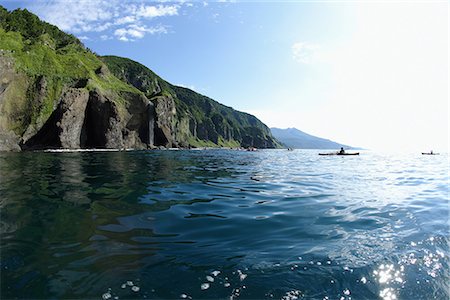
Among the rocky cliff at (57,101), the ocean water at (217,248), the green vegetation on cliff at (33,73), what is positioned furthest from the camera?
the green vegetation on cliff at (33,73)

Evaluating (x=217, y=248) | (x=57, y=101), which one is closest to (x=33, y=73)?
(x=57, y=101)

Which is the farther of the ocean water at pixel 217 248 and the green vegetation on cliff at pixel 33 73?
the green vegetation on cliff at pixel 33 73

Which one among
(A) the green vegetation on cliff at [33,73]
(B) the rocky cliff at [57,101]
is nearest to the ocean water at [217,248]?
(B) the rocky cliff at [57,101]

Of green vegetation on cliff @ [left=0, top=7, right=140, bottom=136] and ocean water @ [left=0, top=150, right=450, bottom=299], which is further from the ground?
green vegetation on cliff @ [left=0, top=7, right=140, bottom=136]

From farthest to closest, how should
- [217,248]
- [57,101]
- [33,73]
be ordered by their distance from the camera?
[57,101] < [33,73] < [217,248]

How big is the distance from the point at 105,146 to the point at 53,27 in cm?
8637

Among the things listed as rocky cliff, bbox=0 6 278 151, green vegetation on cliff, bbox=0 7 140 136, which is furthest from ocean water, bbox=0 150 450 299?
green vegetation on cliff, bbox=0 7 140 136

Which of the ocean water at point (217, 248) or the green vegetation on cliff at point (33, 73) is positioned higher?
the green vegetation on cliff at point (33, 73)

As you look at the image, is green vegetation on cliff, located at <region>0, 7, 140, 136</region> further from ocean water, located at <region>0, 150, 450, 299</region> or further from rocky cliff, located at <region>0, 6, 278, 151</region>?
ocean water, located at <region>0, 150, 450, 299</region>

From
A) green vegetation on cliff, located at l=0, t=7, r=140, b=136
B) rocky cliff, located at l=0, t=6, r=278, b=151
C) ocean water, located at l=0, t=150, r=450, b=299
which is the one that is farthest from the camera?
green vegetation on cliff, located at l=0, t=7, r=140, b=136

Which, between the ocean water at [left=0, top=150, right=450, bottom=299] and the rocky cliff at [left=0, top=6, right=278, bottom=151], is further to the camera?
the rocky cliff at [left=0, top=6, right=278, bottom=151]

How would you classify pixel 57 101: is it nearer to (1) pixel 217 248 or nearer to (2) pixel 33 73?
(2) pixel 33 73

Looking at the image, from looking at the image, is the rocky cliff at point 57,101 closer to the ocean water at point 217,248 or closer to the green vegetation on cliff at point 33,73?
the green vegetation on cliff at point 33,73

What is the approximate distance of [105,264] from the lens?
20.9 feet
